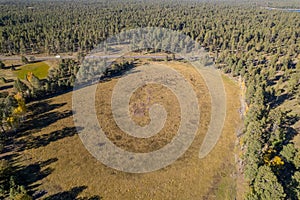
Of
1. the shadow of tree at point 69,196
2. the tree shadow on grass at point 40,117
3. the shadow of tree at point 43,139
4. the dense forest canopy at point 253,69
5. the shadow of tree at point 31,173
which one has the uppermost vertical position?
the dense forest canopy at point 253,69

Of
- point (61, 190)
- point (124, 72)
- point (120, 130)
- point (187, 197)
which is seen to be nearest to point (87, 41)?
point (124, 72)

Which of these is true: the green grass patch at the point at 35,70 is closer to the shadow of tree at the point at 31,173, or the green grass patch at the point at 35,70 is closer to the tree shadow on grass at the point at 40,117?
the tree shadow on grass at the point at 40,117

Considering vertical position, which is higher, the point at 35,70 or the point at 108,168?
the point at 35,70

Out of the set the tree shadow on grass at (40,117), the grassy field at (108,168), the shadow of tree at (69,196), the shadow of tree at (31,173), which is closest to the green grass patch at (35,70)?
the tree shadow on grass at (40,117)

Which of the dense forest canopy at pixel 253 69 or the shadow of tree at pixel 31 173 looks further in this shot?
the shadow of tree at pixel 31 173

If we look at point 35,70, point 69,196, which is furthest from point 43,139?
point 35,70

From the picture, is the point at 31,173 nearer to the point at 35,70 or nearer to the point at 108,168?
the point at 108,168

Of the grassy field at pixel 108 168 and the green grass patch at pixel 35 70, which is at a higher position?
the green grass patch at pixel 35 70

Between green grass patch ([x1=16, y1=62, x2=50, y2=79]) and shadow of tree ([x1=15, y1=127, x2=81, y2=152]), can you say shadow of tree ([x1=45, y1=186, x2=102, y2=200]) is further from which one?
green grass patch ([x1=16, y1=62, x2=50, y2=79])
